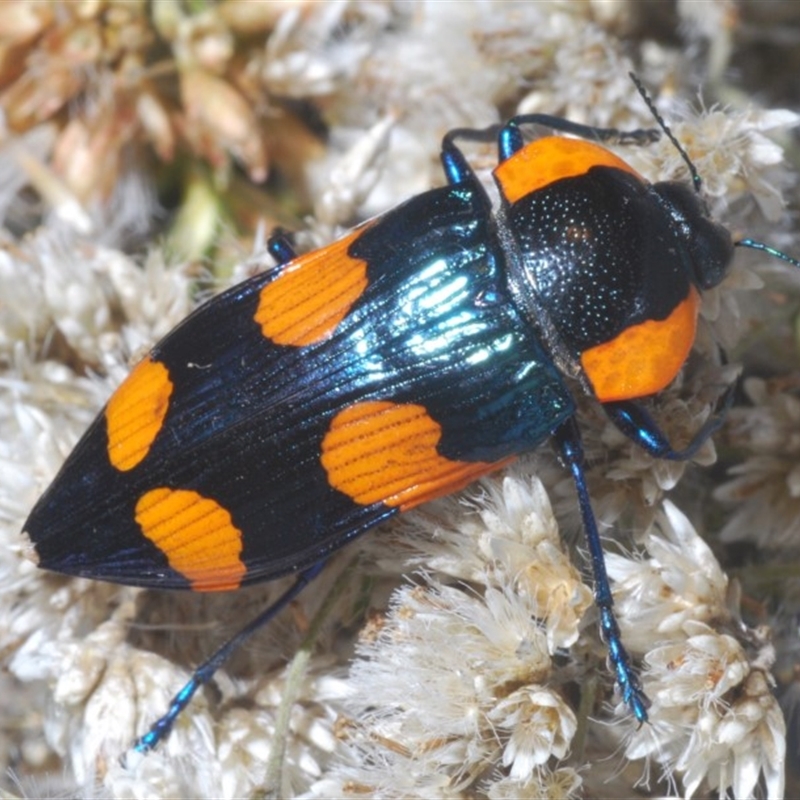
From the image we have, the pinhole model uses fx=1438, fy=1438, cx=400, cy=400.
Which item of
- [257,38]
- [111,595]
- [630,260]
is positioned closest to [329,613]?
[111,595]

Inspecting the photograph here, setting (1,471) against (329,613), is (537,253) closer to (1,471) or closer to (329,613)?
(329,613)

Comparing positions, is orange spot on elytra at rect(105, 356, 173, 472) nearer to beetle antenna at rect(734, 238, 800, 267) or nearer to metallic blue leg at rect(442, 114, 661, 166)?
metallic blue leg at rect(442, 114, 661, 166)

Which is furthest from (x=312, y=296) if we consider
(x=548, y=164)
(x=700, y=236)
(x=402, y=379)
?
(x=700, y=236)

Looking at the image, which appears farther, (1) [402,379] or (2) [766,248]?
(2) [766,248]

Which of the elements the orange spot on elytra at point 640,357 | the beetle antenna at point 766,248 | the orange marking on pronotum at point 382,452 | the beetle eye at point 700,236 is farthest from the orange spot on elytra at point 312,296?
the beetle antenna at point 766,248

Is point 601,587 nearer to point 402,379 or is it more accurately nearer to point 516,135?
point 402,379

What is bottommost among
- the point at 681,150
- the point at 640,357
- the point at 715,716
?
the point at 715,716

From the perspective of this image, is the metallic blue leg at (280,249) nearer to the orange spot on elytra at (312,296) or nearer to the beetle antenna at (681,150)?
the orange spot on elytra at (312,296)
